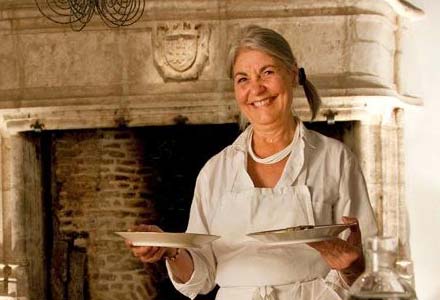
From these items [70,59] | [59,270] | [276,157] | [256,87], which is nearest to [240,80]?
[256,87]

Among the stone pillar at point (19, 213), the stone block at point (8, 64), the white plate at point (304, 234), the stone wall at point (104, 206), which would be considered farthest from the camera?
the stone wall at point (104, 206)

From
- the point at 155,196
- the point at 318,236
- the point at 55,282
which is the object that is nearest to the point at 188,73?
the point at 155,196

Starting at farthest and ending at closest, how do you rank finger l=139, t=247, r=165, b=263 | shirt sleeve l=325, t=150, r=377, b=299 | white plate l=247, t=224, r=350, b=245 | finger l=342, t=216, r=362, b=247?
shirt sleeve l=325, t=150, r=377, b=299 → finger l=139, t=247, r=165, b=263 → finger l=342, t=216, r=362, b=247 → white plate l=247, t=224, r=350, b=245

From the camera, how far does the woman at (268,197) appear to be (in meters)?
1.91

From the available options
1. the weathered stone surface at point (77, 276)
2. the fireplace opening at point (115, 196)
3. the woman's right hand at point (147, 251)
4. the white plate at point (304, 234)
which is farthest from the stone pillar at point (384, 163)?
the white plate at point (304, 234)

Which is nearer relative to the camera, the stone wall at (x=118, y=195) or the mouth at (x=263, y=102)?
the mouth at (x=263, y=102)

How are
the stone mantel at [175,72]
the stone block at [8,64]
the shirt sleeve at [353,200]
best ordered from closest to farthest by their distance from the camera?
the shirt sleeve at [353,200]
the stone mantel at [175,72]
the stone block at [8,64]

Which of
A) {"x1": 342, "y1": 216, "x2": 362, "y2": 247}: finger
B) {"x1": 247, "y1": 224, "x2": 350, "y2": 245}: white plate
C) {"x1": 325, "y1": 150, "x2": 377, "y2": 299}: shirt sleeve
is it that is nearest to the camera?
{"x1": 247, "y1": 224, "x2": 350, "y2": 245}: white plate

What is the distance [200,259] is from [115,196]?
310 centimetres

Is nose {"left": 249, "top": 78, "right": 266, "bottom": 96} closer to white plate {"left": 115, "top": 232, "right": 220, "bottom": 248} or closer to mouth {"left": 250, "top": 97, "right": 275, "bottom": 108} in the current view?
mouth {"left": 250, "top": 97, "right": 275, "bottom": 108}

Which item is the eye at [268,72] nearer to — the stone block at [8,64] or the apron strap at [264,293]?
the apron strap at [264,293]

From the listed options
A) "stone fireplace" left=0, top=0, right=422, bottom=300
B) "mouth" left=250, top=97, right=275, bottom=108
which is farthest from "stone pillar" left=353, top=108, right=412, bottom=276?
"mouth" left=250, top=97, right=275, bottom=108

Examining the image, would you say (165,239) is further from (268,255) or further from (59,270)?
(59,270)

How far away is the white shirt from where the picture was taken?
6.27 feet
